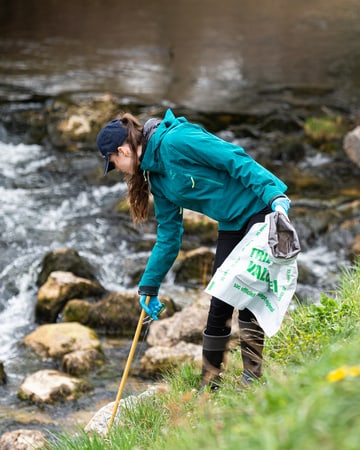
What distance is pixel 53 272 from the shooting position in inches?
324

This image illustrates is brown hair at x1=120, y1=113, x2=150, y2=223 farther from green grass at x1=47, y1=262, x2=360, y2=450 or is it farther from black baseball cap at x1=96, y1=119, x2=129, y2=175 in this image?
green grass at x1=47, y1=262, x2=360, y2=450

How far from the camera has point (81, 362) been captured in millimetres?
6695

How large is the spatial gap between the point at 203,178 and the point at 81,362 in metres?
3.45

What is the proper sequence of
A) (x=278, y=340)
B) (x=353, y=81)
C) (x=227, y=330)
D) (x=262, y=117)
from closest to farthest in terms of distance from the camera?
1. (x=227, y=330)
2. (x=278, y=340)
3. (x=262, y=117)
4. (x=353, y=81)

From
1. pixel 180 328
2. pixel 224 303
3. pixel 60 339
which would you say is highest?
pixel 224 303

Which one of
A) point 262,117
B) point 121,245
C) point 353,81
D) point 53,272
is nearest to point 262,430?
point 53,272

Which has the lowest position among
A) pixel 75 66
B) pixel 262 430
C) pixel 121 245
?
pixel 121 245

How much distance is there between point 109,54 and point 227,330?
44.5 ft

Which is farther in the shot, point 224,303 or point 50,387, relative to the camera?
point 50,387

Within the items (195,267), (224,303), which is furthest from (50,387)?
(195,267)

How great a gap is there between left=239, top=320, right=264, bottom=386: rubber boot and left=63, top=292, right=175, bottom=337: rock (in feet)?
12.1

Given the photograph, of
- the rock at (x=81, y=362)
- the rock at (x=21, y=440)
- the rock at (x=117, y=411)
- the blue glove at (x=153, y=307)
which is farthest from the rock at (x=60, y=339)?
the blue glove at (x=153, y=307)

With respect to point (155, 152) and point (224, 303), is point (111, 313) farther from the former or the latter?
point (155, 152)

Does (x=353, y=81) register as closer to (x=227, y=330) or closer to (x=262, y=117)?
(x=262, y=117)
